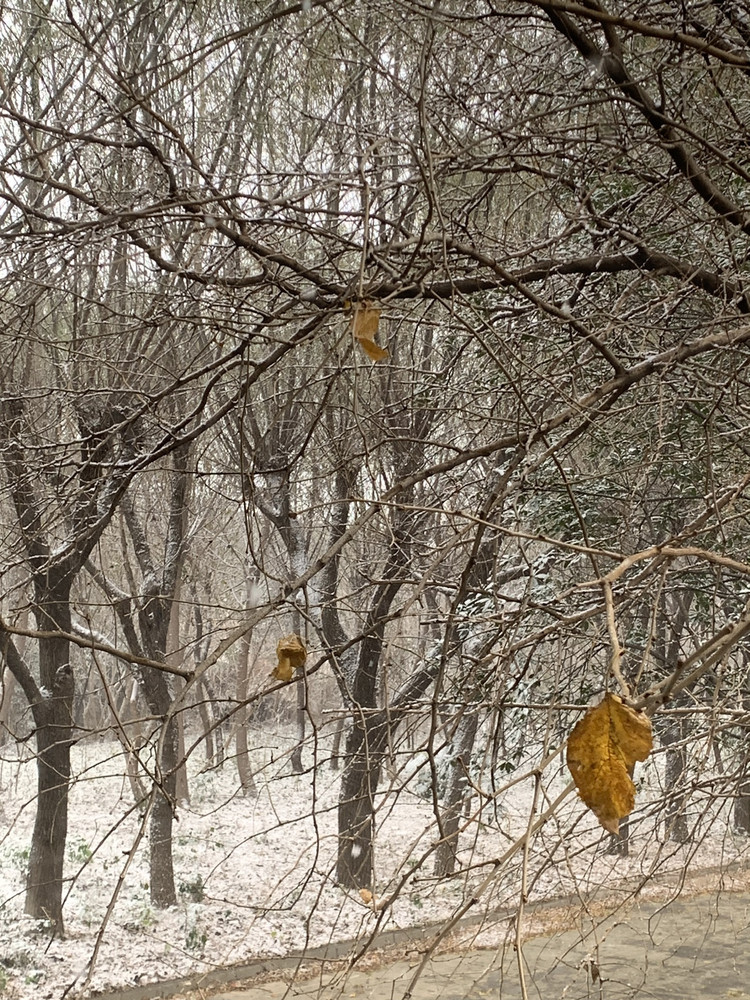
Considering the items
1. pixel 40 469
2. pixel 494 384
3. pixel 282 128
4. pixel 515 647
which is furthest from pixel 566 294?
pixel 282 128

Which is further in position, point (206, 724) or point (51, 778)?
point (51, 778)

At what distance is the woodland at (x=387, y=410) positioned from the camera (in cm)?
215

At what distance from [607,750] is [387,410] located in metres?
2.87

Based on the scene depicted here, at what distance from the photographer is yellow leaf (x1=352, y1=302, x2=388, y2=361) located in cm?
173

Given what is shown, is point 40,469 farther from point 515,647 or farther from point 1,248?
point 515,647

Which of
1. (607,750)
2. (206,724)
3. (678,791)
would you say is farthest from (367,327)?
(206,724)

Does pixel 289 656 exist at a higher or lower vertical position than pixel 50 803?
lower

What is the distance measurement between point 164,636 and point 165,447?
7.98m

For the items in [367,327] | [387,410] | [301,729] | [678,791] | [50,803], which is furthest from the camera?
[301,729]

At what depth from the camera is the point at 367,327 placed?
178 centimetres

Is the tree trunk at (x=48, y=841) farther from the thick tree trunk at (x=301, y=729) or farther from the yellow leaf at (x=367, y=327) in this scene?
the yellow leaf at (x=367, y=327)

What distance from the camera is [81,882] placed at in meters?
11.0

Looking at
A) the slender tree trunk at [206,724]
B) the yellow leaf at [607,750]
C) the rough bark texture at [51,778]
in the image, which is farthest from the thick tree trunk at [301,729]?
the rough bark texture at [51,778]

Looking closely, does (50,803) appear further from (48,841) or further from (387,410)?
(387,410)
